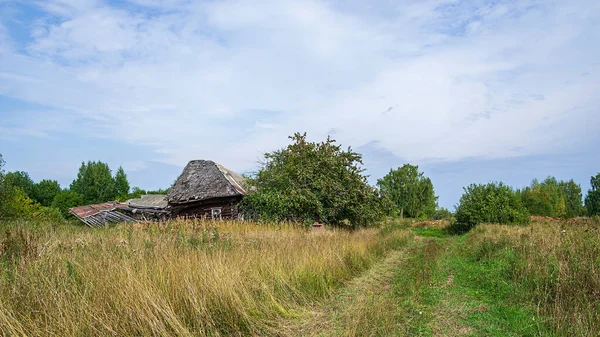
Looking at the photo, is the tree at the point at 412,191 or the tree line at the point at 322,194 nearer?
the tree line at the point at 322,194

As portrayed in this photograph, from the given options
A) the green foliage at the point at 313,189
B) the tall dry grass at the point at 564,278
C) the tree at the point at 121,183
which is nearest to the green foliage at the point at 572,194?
the green foliage at the point at 313,189

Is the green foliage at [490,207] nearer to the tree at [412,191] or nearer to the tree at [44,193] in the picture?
the tree at [412,191]

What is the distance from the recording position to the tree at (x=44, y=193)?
80.2 m

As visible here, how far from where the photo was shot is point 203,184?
2459cm

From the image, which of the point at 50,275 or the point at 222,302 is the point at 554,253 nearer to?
the point at 222,302

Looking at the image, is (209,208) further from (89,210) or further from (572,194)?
(572,194)

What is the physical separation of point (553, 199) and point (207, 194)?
6885 centimetres

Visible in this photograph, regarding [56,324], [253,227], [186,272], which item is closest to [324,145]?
[253,227]

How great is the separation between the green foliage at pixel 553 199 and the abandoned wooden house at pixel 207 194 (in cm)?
3672

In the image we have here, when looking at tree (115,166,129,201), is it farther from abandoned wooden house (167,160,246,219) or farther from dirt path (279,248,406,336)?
dirt path (279,248,406,336)

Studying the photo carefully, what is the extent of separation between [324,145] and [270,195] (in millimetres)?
5147

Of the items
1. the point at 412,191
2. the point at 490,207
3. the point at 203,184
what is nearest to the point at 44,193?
the point at 203,184

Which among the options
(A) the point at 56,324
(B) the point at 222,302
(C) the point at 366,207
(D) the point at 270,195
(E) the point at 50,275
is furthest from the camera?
(C) the point at 366,207

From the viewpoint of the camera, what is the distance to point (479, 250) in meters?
12.4
